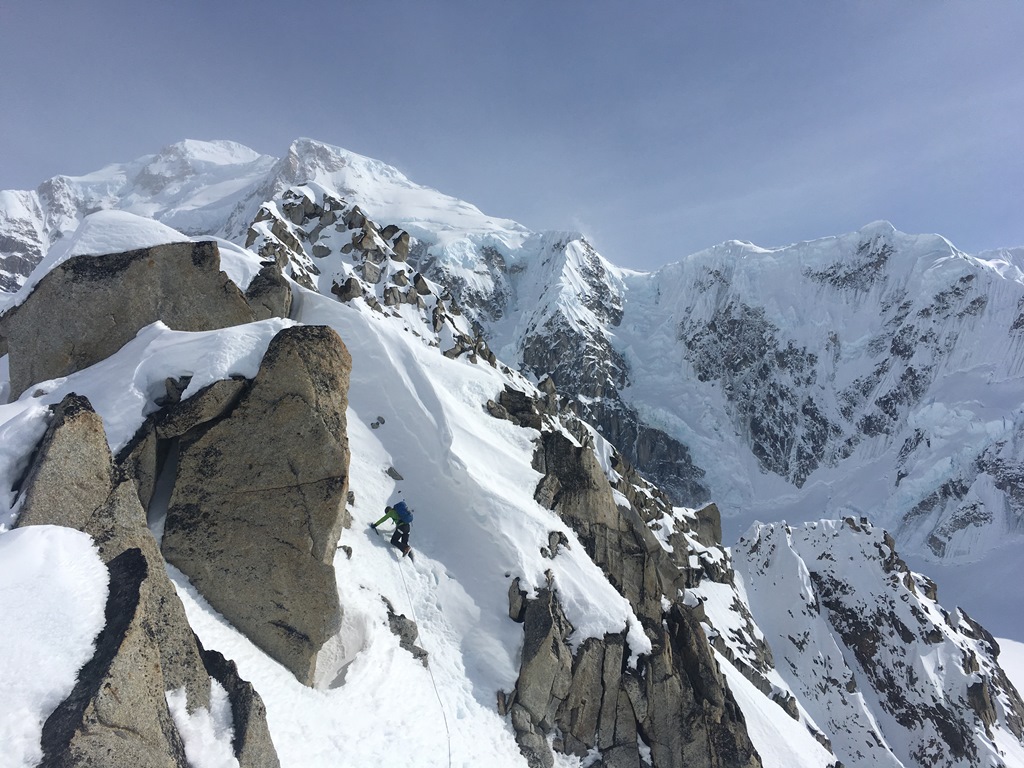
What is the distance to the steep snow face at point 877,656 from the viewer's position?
4519 cm

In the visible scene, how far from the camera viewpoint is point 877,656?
5191cm

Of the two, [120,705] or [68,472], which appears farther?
[68,472]

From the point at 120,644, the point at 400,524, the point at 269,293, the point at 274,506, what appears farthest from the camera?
the point at 269,293

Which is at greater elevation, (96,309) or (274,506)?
(96,309)

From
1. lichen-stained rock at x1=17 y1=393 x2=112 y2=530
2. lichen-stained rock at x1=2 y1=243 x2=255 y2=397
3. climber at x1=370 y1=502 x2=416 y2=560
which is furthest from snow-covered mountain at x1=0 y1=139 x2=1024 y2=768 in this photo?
climber at x1=370 y1=502 x2=416 y2=560

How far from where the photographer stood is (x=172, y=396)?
1309cm

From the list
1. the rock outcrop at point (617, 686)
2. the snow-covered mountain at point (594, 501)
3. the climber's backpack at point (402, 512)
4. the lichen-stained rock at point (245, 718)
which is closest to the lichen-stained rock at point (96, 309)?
the snow-covered mountain at point (594, 501)

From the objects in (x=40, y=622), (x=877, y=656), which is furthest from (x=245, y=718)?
(x=877, y=656)

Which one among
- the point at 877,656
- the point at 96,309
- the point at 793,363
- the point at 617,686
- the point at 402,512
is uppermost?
the point at 793,363

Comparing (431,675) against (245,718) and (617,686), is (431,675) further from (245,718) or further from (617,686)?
(617,686)

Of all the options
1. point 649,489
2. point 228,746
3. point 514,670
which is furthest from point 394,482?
point 649,489

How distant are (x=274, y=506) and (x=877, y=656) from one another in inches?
2414

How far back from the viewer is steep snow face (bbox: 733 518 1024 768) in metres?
45.2

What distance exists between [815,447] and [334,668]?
129203 millimetres
